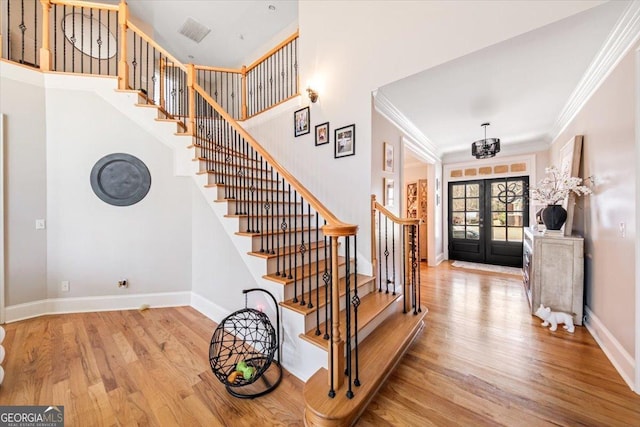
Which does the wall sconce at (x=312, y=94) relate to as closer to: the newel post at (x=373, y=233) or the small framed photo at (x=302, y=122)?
the small framed photo at (x=302, y=122)

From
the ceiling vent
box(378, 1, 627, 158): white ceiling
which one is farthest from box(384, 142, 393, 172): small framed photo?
the ceiling vent

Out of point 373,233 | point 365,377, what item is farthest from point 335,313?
point 373,233

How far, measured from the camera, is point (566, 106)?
3.08 m

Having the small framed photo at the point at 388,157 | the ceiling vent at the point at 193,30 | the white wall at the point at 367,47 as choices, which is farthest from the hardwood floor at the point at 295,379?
the ceiling vent at the point at 193,30

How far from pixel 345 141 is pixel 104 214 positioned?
10.1ft

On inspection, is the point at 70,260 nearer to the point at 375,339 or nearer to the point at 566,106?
the point at 375,339

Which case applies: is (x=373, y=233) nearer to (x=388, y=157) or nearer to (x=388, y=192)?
(x=388, y=192)

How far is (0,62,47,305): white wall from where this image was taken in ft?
8.78

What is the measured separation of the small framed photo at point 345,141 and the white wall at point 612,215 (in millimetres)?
2165

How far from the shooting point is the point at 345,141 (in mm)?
2916

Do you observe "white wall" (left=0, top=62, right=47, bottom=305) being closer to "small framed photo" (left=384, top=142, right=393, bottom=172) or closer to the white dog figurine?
"small framed photo" (left=384, top=142, right=393, bottom=172)

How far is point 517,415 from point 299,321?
1.46m

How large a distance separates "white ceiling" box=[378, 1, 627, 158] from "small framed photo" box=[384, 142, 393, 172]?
534 mm

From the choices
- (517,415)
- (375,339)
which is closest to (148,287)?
(375,339)
